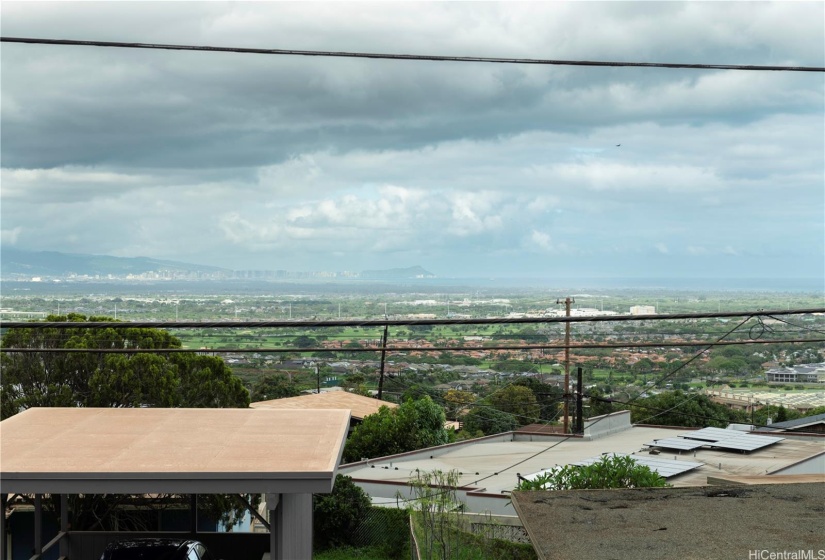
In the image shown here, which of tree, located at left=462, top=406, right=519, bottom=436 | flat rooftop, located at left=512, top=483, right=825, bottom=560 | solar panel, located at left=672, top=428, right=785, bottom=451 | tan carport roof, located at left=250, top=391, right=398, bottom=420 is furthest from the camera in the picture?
tree, located at left=462, top=406, right=519, bottom=436

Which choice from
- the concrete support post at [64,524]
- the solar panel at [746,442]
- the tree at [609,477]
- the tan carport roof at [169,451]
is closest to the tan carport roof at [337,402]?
the solar panel at [746,442]

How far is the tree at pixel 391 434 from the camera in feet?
93.6

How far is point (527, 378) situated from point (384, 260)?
101m

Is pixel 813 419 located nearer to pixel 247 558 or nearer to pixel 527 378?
pixel 527 378

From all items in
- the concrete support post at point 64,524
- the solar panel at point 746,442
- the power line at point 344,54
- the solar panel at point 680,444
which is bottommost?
the solar panel at point 746,442

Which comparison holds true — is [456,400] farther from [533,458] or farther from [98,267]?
[98,267]

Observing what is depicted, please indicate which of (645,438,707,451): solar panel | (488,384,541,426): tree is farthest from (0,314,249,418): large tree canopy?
(488,384,541,426): tree

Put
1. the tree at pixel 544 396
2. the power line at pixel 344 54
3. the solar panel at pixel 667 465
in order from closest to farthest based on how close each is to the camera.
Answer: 1. the power line at pixel 344 54
2. the solar panel at pixel 667 465
3. the tree at pixel 544 396

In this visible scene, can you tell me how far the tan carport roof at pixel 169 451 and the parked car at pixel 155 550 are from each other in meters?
1.62

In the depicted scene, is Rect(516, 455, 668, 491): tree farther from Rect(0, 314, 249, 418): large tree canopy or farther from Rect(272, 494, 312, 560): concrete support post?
Rect(0, 314, 249, 418): large tree canopy

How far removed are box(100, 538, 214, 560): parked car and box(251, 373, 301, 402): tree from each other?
22.9 meters

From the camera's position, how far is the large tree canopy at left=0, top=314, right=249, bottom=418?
21.9 m

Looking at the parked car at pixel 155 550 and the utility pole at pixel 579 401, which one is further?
the utility pole at pixel 579 401

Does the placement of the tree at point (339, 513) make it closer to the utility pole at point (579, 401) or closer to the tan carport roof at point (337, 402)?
the utility pole at point (579, 401)
